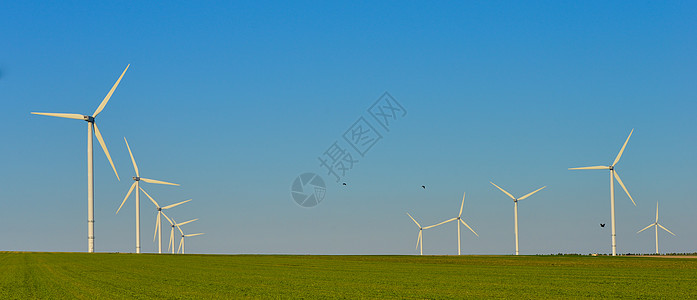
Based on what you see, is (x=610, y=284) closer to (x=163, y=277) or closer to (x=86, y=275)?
(x=163, y=277)

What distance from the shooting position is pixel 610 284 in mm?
34688

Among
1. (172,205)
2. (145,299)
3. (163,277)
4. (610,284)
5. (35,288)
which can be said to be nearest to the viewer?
(145,299)

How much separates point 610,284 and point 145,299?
885 inches

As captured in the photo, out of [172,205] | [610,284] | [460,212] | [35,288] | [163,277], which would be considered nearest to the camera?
[35,288]

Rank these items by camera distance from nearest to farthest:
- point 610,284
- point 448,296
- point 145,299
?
1. point 145,299
2. point 448,296
3. point 610,284

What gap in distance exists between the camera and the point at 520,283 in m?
35.2

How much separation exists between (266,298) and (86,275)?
18792mm

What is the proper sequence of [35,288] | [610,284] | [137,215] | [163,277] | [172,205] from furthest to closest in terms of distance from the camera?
1. [172,205]
2. [137,215]
3. [163,277]
4. [610,284]
5. [35,288]

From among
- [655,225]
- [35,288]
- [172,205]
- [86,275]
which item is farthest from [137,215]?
[655,225]

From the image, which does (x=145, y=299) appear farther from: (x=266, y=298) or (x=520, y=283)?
(x=520, y=283)

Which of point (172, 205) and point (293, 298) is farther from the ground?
point (172, 205)

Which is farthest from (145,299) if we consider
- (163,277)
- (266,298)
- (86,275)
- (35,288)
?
(86,275)

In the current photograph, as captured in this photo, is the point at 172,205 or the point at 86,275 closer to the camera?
the point at 86,275

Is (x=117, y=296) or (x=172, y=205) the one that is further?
(x=172, y=205)
